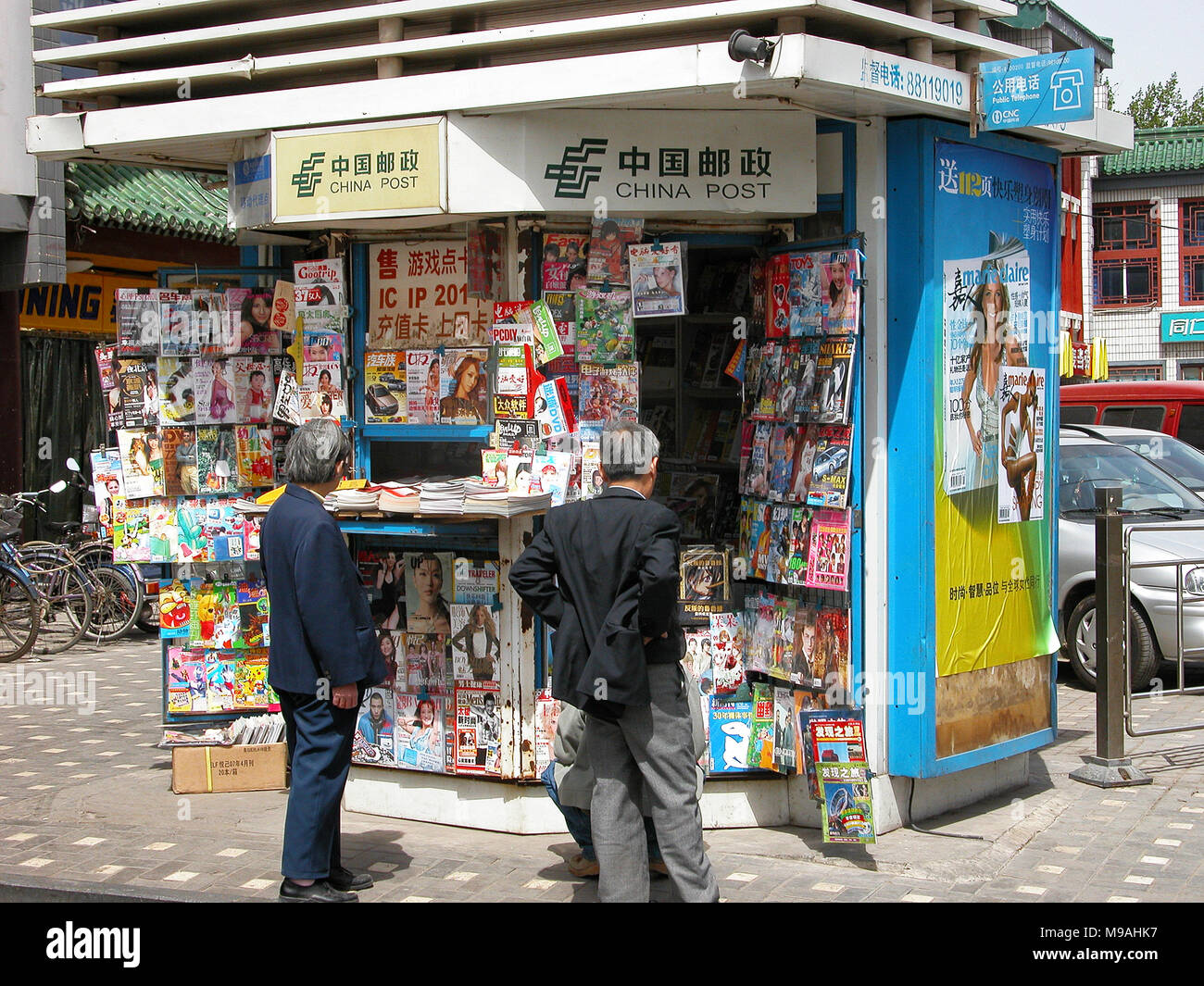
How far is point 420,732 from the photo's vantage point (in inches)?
239

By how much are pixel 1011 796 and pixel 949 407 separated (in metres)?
2.19

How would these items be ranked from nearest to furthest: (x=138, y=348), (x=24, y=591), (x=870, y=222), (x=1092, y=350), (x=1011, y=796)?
1. (x=870, y=222)
2. (x=1011, y=796)
3. (x=138, y=348)
4. (x=24, y=591)
5. (x=1092, y=350)

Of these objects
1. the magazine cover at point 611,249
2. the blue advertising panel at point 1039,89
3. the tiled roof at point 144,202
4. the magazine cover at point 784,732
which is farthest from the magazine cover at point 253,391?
the tiled roof at point 144,202

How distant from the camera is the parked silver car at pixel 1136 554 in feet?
30.0

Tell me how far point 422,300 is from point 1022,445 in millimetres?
3106

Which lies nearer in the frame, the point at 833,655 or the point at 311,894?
the point at 311,894

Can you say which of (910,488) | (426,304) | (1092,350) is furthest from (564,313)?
(1092,350)

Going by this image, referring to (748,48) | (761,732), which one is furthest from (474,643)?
(748,48)

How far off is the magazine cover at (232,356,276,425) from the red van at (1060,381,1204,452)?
9.42 m

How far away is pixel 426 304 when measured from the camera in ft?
20.2

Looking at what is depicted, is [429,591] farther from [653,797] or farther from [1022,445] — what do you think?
[1022,445]

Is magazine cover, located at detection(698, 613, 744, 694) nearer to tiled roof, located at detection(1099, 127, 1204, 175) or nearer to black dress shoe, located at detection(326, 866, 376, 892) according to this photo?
black dress shoe, located at detection(326, 866, 376, 892)

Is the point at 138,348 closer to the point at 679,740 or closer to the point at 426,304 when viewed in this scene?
the point at 426,304

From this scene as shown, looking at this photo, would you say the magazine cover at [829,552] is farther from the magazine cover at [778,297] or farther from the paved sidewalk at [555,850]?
the paved sidewalk at [555,850]
